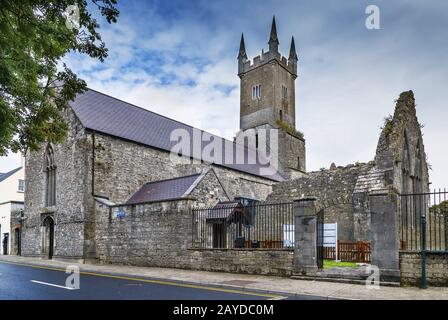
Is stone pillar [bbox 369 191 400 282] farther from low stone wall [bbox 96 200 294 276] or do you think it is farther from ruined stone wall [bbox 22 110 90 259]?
ruined stone wall [bbox 22 110 90 259]

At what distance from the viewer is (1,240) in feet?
103

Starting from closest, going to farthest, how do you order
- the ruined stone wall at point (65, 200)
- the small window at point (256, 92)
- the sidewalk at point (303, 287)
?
the sidewalk at point (303, 287)
the ruined stone wall at point (65, 200)
the small window at point (256, 92)

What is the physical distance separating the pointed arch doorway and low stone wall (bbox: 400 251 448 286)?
20377 millimetres

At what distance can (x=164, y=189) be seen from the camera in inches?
826

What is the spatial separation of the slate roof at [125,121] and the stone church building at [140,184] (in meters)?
0.11

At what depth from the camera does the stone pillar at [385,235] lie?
10.8 m

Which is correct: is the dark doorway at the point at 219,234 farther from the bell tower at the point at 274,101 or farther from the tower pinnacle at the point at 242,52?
the tower pinnacle at the point at 242,52

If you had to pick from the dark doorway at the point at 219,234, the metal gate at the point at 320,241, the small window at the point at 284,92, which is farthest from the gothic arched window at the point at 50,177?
the small window at the point at 284,92

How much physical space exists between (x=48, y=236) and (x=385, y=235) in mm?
20650

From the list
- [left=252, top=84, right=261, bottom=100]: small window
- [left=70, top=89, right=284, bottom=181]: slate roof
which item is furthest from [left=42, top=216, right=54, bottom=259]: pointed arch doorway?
[left=252, top=84, right=261, bottom=100]: small window

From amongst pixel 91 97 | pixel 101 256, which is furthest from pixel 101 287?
pixel 91 97

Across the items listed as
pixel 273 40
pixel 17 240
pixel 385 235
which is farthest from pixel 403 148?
pixel 273 40
